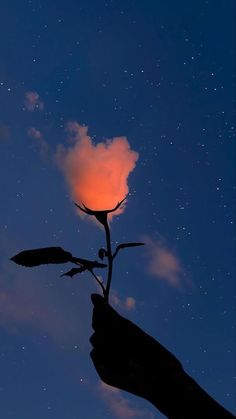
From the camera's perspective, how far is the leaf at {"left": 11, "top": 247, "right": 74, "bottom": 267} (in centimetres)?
330

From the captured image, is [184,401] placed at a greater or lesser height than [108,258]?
lesser

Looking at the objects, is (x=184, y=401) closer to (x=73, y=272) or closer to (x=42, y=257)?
(x=73, y=272)

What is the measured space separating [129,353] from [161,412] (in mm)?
366

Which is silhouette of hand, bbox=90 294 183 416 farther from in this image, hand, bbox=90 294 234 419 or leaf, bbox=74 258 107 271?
leaf, bbox=74 258 107 271

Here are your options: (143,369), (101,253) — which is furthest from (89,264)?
(143,369)

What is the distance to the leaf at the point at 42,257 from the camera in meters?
3.30

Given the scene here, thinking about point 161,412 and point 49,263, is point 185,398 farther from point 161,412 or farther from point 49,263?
point 49,263

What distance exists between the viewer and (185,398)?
2219 millimetres

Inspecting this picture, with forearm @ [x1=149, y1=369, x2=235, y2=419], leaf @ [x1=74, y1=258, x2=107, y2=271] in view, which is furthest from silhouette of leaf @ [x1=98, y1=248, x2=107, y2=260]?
forearm @ [x1=149, y1=369, x2=235, y2=419]

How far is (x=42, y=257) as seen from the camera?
3348mm

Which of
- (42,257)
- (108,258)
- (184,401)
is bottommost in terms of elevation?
(184,401)

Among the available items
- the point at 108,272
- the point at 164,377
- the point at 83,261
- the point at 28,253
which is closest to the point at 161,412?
the point at 164,377

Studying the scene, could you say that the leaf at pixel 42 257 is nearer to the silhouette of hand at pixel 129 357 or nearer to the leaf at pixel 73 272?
the leaf at pixel 73 272

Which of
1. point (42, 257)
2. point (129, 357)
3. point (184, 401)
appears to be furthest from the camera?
point (42, 257)
